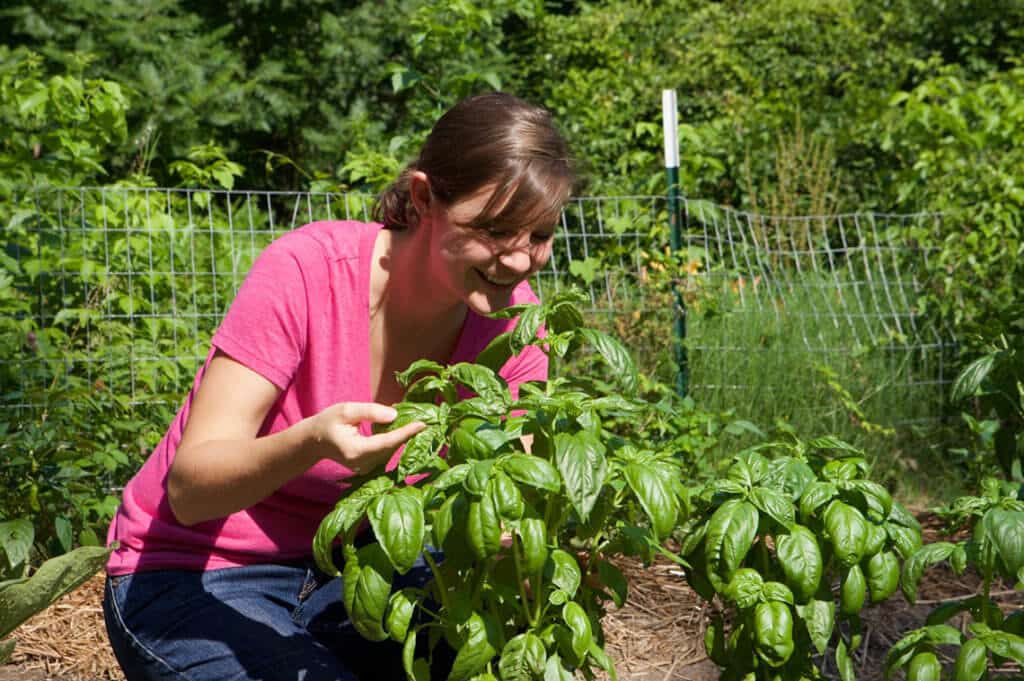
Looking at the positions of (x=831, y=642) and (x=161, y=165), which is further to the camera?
(x=161, y=165)

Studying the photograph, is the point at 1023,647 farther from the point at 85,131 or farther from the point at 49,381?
the point at 85,131

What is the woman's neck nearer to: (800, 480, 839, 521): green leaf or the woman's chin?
the woman's chin

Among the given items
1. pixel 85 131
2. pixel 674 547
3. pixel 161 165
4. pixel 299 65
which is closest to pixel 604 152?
pixel 299 65

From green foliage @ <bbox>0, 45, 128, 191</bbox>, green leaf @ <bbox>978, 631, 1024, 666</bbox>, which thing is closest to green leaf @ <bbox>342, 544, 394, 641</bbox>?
green leaf @ <bbox>978, 631, 1024, 666</bbox>

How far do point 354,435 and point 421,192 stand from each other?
0.57 metres

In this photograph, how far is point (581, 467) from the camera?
5.30 feet

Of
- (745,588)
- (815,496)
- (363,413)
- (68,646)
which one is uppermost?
(363,413)

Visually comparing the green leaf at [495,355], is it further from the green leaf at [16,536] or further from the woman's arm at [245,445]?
the green leaf at [16,536]

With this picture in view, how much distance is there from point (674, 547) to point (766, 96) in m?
5.25

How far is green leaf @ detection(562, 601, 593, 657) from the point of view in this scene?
5.67 ft

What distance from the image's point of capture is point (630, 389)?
1757mm

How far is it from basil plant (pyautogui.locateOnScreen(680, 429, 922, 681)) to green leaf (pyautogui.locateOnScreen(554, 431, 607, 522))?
12.9 inches

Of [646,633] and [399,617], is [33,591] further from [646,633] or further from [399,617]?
[646,633]

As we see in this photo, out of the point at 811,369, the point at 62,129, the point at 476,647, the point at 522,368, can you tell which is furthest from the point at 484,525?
the point at 62,129
